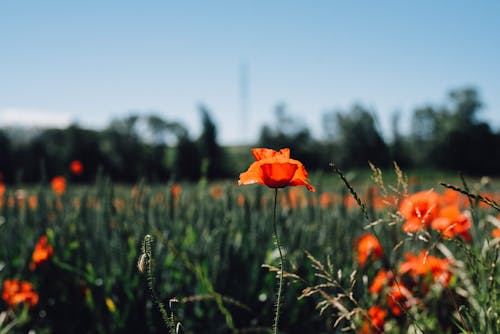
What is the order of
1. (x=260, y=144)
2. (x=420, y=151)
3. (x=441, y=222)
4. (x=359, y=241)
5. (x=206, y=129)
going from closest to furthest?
(x=441, y=222) < (x=359, y=241) < (x=206, y=129) < (x=420, y=151) < (x=260, y=144)

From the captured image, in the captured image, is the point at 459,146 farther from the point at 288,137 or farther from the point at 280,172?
the point at 280,172

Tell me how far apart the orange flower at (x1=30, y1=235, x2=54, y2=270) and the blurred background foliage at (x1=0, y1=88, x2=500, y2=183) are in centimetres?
801

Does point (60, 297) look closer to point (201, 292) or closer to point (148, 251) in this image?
point (201, 292)

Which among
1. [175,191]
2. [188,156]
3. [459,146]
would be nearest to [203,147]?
[188,156]

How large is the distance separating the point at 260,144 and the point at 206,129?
17.7 meters

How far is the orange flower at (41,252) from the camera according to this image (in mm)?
2236

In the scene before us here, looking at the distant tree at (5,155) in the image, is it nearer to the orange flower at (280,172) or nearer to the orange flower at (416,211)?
the orange flower at (416,211)

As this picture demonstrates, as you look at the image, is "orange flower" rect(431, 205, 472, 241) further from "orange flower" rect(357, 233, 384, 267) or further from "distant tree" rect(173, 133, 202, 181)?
"distant tree" rect(173, 133, 202, 181)

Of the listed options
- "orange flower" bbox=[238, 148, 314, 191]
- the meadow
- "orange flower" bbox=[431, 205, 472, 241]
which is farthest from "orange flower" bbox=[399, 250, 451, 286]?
"orange flower" bbox=[238, 148, 314, 191]

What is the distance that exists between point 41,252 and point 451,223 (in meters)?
1.76

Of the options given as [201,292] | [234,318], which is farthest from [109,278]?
[234,318]

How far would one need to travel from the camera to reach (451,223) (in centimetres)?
143

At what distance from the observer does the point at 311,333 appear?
1983 millimetres

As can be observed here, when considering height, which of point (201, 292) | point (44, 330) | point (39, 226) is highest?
point (39, 226)
